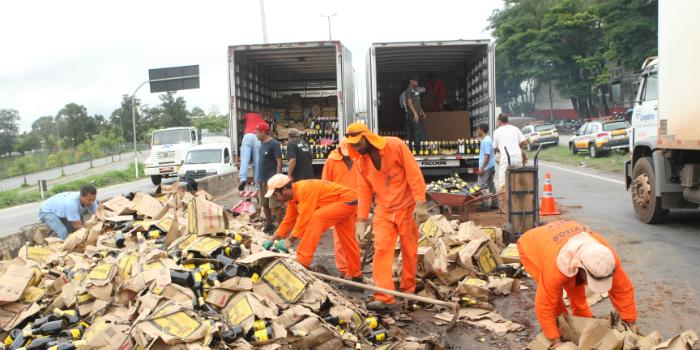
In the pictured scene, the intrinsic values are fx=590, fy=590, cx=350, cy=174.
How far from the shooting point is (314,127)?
1304cm

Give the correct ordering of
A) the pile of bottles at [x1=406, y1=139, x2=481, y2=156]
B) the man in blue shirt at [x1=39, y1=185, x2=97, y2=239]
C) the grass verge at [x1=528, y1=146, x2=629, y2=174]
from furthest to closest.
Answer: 1. the grass verge at [x1=528, y1=146, x2=629, y2=174]
2. the pile of bottles at [x1=406, y1=139, x2=481, y2=156]
3. the man in blue shirt at [x1=39, y1=185, x2=97, y2=239]

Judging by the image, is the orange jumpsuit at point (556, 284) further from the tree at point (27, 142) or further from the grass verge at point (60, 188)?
the tree at point (27, 142)

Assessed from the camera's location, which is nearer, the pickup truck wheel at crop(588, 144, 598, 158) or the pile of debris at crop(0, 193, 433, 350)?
the pile of debris at crop(0, 193, 433, 350)

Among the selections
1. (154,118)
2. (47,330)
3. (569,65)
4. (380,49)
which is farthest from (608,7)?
(154,118)

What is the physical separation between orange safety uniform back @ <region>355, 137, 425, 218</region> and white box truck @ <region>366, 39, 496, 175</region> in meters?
5.32

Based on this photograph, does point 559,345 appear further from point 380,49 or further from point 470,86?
point 470,86

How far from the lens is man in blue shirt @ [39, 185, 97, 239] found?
7862mm

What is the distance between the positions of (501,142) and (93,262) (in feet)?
21.9

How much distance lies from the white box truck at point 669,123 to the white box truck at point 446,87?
264cm

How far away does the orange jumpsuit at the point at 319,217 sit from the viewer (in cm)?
568

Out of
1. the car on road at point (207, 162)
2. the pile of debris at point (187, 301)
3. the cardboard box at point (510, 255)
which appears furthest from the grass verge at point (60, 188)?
the cardboard box at point (510, 255)

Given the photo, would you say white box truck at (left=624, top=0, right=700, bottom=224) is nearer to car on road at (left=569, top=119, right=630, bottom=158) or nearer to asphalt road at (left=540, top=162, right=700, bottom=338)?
asphalt road at (left=540, top=162, right=700, bottom=338)

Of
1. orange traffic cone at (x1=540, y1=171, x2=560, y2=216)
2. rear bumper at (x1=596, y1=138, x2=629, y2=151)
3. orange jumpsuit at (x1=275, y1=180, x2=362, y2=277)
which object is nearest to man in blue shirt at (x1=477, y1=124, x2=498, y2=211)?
orange traffic cone at (x1=540, y1=171, x2=560, y2=216)

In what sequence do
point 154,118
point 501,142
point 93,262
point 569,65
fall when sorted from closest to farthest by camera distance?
point 93,262 < point 501,142 < point 569,65 < point 154,118
